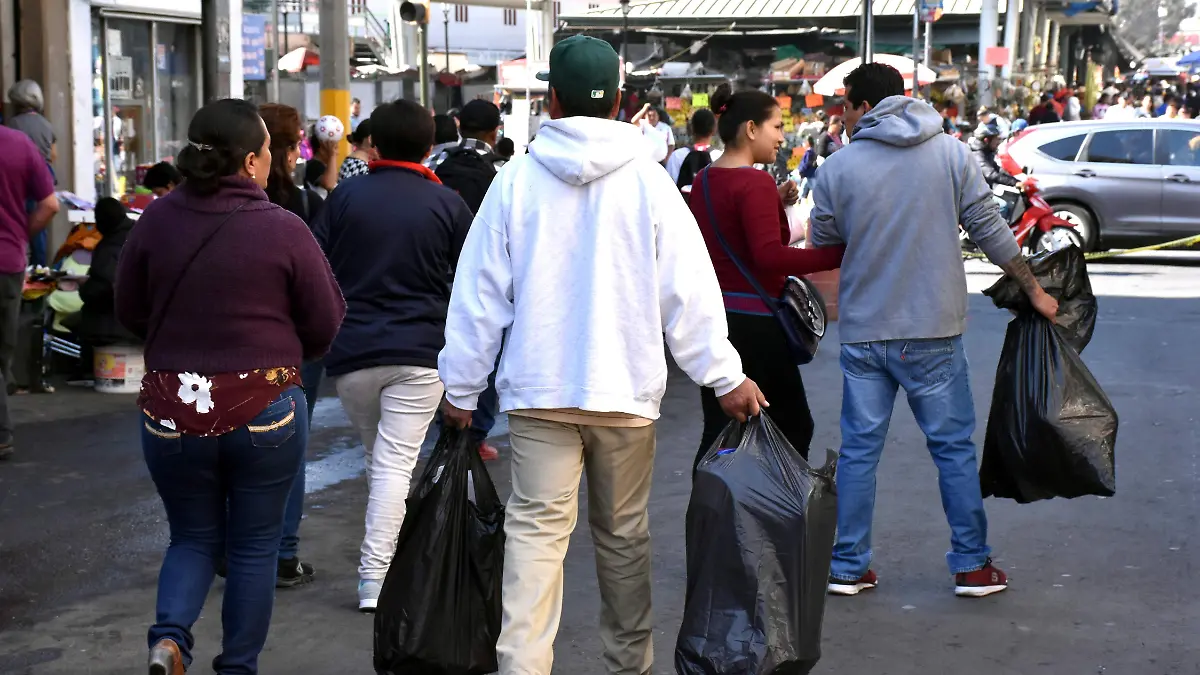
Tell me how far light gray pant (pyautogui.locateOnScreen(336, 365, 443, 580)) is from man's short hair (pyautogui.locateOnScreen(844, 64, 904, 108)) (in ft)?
5.62

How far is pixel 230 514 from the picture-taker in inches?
165

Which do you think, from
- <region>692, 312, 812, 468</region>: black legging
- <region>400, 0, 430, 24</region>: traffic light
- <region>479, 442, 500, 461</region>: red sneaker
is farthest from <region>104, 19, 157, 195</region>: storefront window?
<region>692, 312, 812, 468</region>: black legging

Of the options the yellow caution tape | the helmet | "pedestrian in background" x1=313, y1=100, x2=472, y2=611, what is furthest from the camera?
the helmet

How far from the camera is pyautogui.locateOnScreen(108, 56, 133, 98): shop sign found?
14.5 metres

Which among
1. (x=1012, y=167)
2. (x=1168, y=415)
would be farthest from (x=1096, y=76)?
(x=1168, y=415)

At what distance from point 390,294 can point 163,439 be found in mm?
1410

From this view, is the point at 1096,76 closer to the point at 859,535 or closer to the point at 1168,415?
the point at 1168,415

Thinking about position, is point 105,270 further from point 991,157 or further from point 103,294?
point 991,157

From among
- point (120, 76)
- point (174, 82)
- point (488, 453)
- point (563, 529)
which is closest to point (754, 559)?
point (563, 529)

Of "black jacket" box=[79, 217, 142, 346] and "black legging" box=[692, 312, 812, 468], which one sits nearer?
"black legging" box=[692, 312, 812, 468]

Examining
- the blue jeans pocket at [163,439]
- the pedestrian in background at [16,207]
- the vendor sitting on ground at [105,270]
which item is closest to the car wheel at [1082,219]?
the vendor sitting on ground at [105,270]

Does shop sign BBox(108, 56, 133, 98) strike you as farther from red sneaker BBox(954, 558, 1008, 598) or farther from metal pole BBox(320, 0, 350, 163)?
red sneaker BBox(954, 558, 1008, 598)

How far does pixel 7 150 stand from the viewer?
8461 mm

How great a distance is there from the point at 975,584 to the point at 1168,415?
410cm
